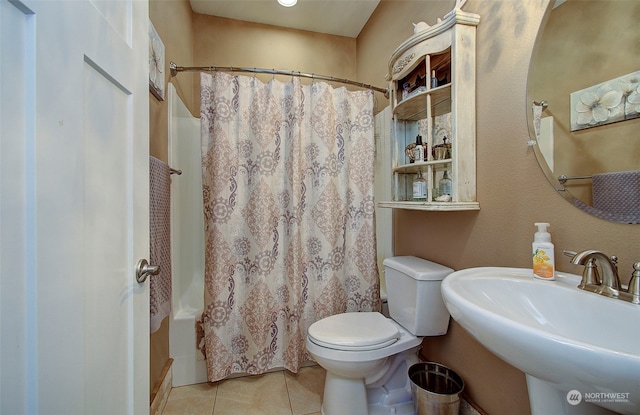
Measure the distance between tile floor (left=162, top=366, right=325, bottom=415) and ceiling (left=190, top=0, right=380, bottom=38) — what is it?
2730 millimetres

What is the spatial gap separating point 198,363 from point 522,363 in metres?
1.77

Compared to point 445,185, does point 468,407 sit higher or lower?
lower

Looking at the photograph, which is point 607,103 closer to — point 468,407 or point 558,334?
point 558,334

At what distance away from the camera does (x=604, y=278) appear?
2.36 ft

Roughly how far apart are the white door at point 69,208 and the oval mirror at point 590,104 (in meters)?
1.32

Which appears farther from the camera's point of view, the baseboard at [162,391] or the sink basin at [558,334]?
the baseboard at [162,391]

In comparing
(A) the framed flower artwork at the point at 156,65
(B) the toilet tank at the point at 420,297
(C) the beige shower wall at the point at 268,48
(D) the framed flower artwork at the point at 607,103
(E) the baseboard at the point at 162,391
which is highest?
(C) the beige shower wall at the point at 268,48

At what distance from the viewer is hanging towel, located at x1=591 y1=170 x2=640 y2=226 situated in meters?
0.73

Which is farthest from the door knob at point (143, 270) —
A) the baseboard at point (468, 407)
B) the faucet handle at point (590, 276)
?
the baseboard at point (468, 407)

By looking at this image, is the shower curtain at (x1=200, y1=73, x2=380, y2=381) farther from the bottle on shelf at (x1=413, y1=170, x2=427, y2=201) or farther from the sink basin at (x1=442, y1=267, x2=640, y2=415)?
the sink basin at (x1=442, y1=267, x2=640, y2=415)

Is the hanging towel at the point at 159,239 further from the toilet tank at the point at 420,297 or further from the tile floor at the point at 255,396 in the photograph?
the toilet tank at the point at 420,297

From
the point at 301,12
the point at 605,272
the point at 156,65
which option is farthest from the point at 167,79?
the point at 605,272

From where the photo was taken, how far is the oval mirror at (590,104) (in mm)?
743

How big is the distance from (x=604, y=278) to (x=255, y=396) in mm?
1693
